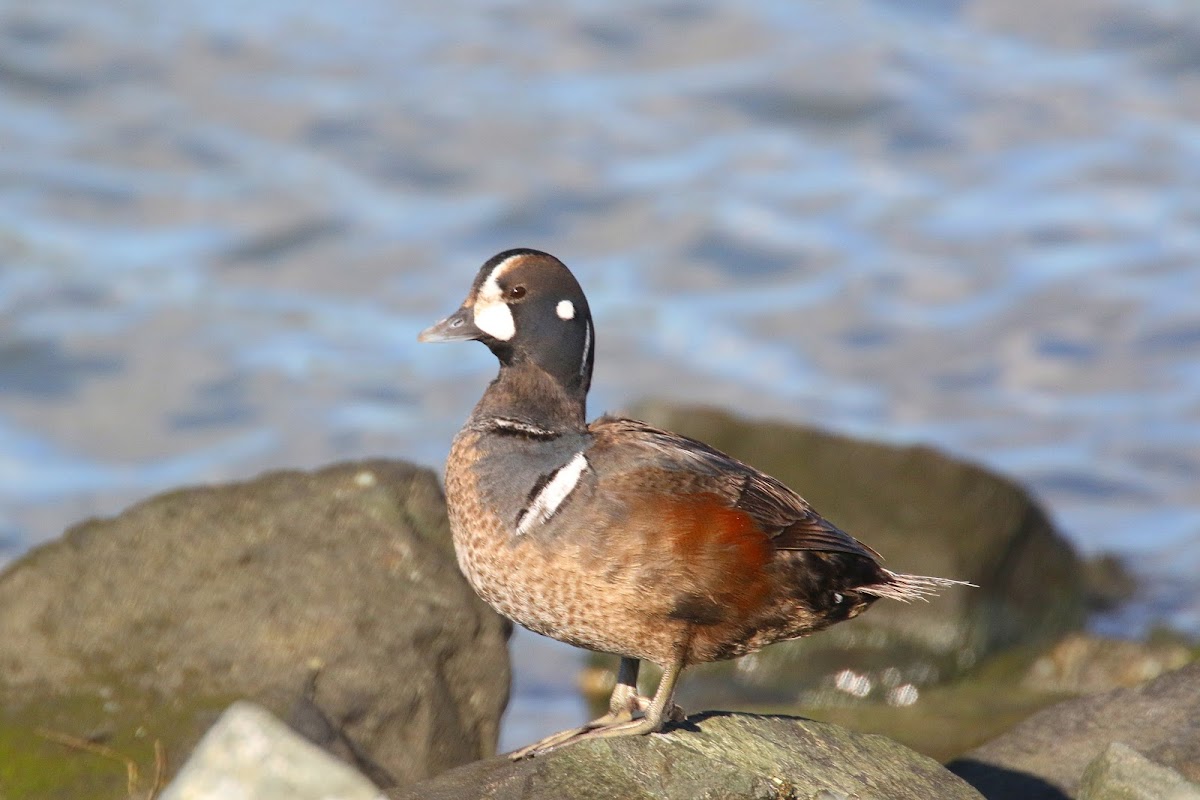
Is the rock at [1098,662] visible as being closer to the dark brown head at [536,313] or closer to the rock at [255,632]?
the rock at [255,632]

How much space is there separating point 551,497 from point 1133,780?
5.84 feet

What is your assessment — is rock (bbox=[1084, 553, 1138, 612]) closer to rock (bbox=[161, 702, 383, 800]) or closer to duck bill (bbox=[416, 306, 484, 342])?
duck bill (bbox=[416, 306, 484, 342])

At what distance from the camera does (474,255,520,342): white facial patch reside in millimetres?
4961

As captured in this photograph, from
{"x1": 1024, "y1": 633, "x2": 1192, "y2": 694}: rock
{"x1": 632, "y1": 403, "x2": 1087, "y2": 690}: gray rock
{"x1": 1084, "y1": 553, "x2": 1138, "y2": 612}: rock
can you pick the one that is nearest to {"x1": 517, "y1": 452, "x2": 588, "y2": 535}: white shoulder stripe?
{"x1": 632, "y1": 403, "x2": 1087, "y2": 690}: gray rock

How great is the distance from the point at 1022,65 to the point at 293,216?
7.52 m

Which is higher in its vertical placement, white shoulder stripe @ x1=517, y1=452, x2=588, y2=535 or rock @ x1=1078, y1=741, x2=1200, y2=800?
white shoulder stripe @ x1=517, y1=452, x2=588, y2=535

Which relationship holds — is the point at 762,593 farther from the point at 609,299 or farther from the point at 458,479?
the point at 609,299

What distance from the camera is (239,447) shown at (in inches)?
458

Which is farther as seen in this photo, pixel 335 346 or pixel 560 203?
pixel 560 203

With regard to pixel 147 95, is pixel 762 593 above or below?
below

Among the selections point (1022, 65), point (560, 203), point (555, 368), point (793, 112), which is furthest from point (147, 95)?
point (555, 368)

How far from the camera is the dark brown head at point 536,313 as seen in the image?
4.93 metres

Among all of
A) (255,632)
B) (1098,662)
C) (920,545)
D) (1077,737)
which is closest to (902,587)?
(1077,737)

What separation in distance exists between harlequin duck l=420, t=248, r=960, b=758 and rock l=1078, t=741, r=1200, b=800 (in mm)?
687
